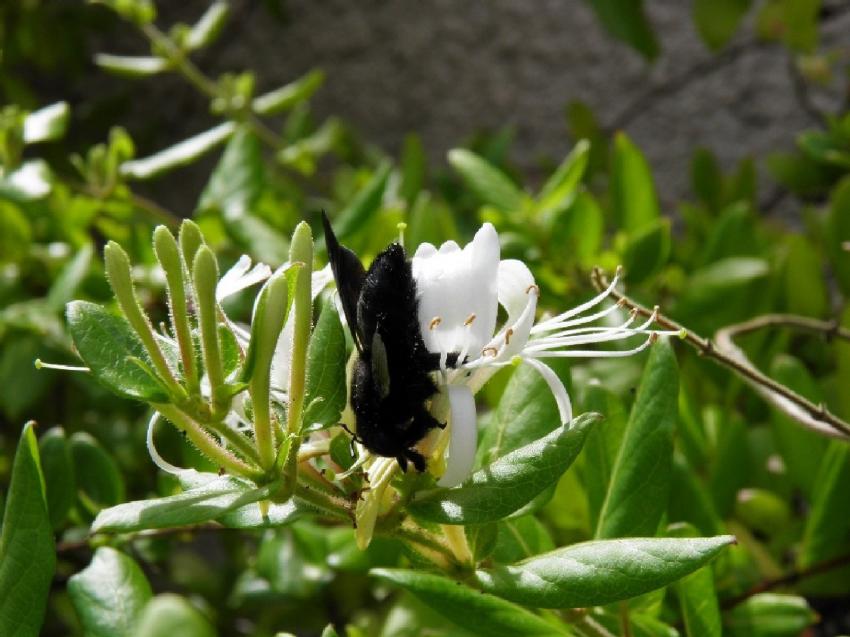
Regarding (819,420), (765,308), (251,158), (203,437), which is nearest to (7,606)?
(203,437)

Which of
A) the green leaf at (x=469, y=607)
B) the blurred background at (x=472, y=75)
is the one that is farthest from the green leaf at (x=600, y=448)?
the blurred background at (x=472, y=75)

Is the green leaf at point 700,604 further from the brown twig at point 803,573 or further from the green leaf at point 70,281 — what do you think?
the green leaf at point 70,281

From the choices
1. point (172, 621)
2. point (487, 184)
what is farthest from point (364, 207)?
point (172, 621)

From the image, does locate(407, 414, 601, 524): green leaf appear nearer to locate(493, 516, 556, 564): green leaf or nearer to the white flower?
the white flower

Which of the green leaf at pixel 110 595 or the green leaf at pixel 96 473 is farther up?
the green leaf at pixel 96 473

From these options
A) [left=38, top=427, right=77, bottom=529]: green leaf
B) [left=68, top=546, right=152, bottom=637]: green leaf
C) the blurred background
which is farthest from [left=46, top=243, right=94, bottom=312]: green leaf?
the blurred background
